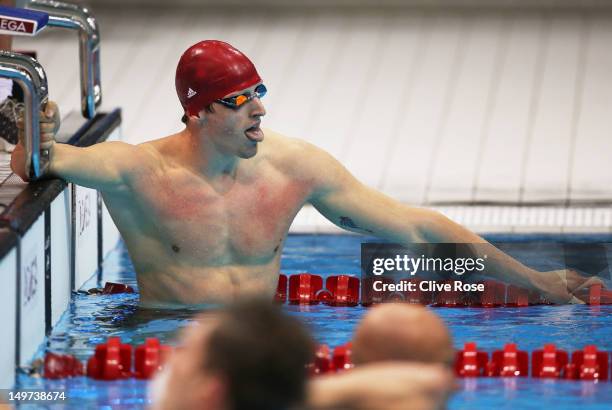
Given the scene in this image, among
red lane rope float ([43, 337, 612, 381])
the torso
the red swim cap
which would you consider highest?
the red swim cap

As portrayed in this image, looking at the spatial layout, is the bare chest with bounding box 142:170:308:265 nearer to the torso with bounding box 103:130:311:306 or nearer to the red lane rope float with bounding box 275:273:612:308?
the torso with bounding box 103:130:311:306

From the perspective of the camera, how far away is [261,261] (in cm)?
493

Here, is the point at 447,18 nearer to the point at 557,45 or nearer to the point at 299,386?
the point at 557,45

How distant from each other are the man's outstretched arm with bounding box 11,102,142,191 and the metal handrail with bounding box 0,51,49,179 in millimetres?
38

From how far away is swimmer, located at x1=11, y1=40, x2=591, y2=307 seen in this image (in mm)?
Result: 4699

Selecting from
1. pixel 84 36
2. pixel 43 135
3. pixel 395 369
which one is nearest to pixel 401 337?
pixel 395 369

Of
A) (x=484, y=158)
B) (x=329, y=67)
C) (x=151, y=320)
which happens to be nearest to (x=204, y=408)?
(x=151, y=320)

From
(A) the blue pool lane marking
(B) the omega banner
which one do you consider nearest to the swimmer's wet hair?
(A) the blue pool lane marking

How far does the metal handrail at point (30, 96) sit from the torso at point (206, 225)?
287 mm

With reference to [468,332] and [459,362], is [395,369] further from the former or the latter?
[468,332]

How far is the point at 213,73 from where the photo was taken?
468cm

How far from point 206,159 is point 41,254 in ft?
2.24

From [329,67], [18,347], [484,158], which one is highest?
[329,67]

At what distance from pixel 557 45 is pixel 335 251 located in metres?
4.29
